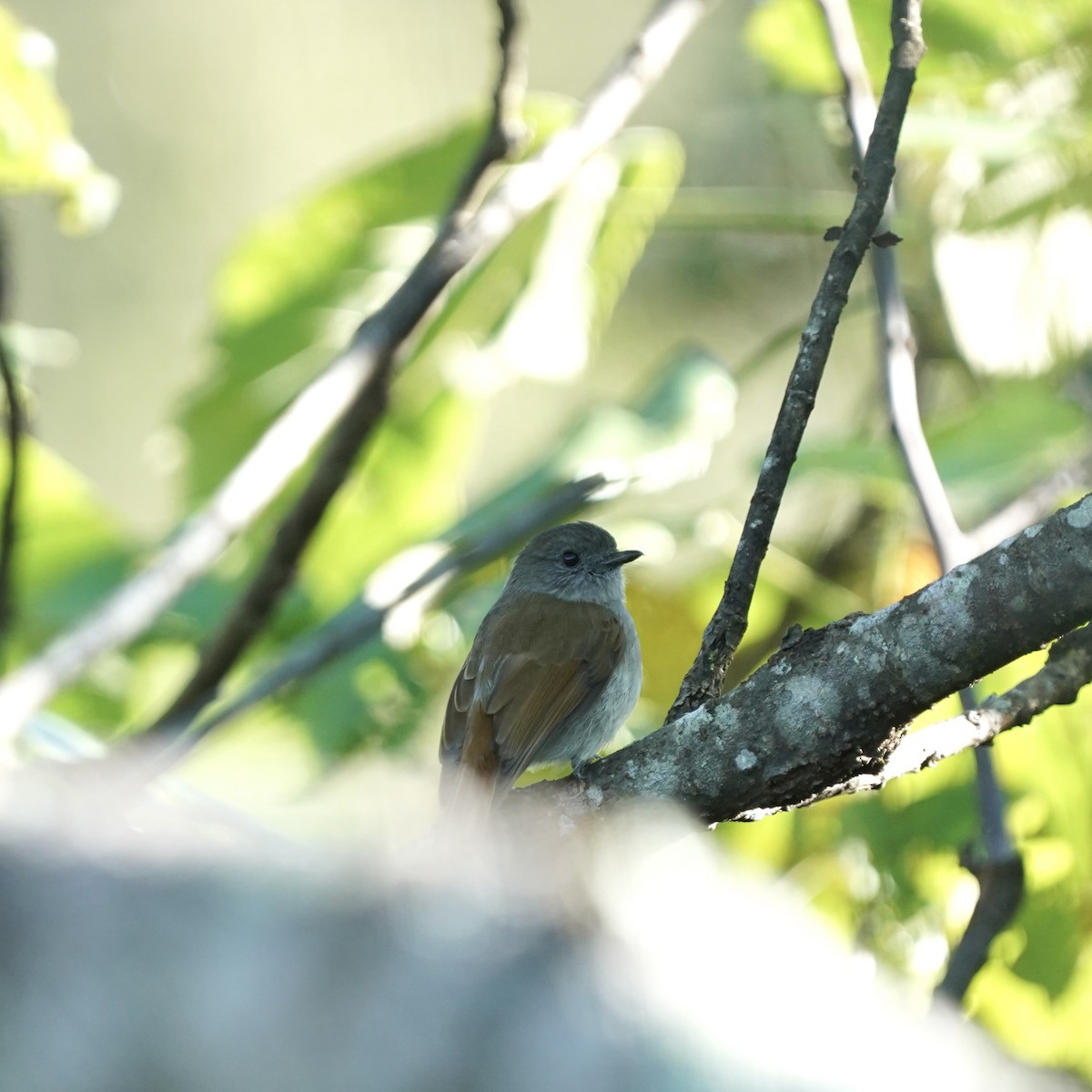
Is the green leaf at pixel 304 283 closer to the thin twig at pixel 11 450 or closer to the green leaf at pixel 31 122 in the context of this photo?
the thin twig at pixel 11 450

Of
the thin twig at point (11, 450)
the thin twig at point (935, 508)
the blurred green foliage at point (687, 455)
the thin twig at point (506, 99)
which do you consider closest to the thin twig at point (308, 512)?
the thin twig at point (506, 99)

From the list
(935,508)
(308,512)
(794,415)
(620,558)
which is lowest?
(620,558)

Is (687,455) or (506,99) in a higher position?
(506,99)

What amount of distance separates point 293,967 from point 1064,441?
301 centimetres

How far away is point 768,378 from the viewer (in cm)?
598

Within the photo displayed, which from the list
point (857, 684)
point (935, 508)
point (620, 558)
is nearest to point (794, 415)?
point (857, 684)

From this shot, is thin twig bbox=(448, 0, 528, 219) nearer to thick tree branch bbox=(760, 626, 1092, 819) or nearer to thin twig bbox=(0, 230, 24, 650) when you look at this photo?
thin twig bbox=(0, 230, 24, 650)

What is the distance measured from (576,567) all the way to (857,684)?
2.19 m

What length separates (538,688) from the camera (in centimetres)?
304

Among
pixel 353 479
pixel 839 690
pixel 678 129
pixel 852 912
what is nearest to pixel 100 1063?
pixel 839 690

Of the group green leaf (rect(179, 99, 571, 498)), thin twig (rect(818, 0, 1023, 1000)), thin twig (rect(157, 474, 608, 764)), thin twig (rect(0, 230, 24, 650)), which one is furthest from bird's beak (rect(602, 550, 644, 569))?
thin twig (rect(0, 230, 24, 650))

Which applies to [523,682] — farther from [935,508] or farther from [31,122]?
[31,122]

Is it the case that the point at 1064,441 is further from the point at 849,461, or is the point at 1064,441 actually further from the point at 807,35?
the point at 807,35

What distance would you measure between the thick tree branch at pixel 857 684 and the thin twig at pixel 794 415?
0.45 feet
